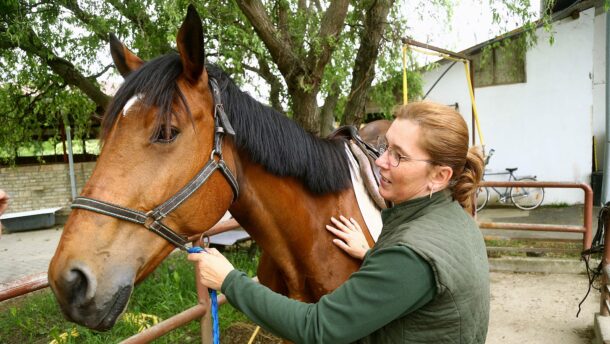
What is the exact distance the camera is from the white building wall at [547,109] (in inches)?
378

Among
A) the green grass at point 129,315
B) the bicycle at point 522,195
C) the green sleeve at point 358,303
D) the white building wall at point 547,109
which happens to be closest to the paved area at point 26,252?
the green grass at point 129,315

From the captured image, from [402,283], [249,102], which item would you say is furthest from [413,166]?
[249,102]

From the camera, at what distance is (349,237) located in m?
1.88

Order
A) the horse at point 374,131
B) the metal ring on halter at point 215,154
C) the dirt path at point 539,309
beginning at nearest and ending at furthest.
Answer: the metal ring on halter at point 215,154
the horse at point 374,131
the dirt path at point 539,309

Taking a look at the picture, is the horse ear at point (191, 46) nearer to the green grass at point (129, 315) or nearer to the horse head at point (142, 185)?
the horse head at point (142, 185)

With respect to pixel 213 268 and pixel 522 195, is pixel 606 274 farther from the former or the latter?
pixel 522 195

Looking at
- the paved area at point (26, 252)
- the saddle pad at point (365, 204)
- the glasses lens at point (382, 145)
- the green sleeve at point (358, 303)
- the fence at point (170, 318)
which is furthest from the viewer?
the paved area at point (26, 252)

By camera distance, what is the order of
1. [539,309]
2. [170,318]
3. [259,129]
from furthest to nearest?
[539,309]
[170,318]
[259,129]

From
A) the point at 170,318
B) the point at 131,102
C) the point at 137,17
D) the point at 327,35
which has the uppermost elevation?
the point at 137,17

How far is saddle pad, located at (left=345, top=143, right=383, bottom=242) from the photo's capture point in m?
2.05

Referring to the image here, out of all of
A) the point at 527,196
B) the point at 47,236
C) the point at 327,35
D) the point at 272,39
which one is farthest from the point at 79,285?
the point at 527,196

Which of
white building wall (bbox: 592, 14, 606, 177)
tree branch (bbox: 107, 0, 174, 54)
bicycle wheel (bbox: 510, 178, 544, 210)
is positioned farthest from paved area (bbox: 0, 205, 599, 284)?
tree branch (bbox: 107, 0, 174, 54)

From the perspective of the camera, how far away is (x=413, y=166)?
4.03 feet

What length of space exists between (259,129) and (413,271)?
0.89 meters
